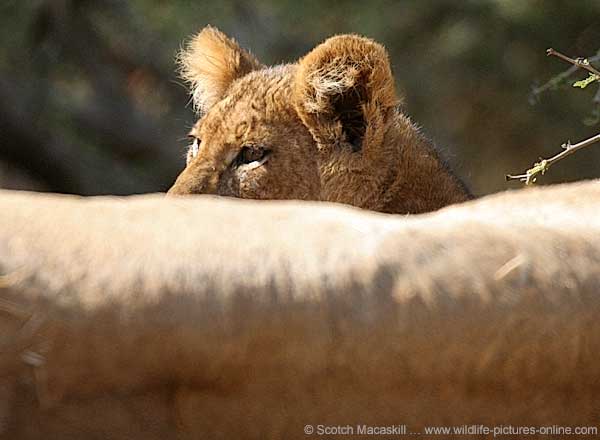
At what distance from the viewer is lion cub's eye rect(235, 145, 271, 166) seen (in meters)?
3.79

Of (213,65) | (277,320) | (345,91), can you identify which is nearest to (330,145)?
(345,91)

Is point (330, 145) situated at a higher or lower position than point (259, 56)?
lower

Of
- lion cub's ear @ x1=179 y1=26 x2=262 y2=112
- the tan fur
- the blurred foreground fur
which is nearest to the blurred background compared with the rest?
lion cub's ear @ x1=179 y1=26 x2=262 y2=112

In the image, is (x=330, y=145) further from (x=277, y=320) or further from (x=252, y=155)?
(x=277, y=320)

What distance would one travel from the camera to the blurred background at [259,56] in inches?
291

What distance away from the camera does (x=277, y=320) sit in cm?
158

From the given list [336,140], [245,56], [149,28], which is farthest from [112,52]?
[336,140]

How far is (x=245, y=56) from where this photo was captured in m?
4.39

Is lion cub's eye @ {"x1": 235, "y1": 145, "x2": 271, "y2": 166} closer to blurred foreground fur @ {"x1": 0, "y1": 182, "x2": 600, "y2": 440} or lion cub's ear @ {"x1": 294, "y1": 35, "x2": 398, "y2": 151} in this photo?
lion cub's ear @ {"x1": 294, "y1": 35, "x2": 398, "y2": 151}

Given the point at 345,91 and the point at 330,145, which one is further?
the point at 330,145

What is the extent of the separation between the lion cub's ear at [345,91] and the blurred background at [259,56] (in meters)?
3.07

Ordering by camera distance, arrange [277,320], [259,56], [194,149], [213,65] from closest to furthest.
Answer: [277,320], [194,149], [213,65], [259,56]

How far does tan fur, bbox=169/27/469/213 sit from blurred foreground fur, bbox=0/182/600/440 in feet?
6.07

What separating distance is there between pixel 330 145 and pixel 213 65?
0.70 meters
